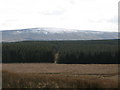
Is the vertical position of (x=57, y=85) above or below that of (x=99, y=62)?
above

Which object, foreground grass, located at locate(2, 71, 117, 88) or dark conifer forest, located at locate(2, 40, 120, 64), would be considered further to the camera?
dark conifer forest, located at locate(2, 40, 120, 64)

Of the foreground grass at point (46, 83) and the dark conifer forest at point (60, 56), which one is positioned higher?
the foreground grass at point (46, 83)

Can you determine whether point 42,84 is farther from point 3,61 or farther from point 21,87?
point 3,61

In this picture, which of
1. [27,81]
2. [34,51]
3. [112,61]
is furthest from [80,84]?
[34,51]

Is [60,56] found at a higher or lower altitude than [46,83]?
lower

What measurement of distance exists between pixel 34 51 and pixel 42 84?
224 ft

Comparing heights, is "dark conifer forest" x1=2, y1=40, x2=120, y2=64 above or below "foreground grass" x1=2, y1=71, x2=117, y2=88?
below

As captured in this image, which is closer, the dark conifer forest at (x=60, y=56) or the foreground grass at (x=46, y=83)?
the foreground grass at (x=46, y=83)

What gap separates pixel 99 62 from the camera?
86125mm

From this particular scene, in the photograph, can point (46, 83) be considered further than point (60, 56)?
No

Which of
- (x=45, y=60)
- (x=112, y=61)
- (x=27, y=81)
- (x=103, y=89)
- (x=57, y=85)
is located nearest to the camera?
(x=103, y=89)

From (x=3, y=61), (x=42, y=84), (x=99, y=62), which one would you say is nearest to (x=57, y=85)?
(x=42, y=84)

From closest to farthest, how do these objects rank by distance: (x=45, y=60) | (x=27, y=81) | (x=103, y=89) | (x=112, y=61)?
1. (x=103, y=89)
2. (x=27, y=81)
3. (x=112, y=61)
4. (x=45, y=60)

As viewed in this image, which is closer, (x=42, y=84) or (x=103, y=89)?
(x=103, y=89)
